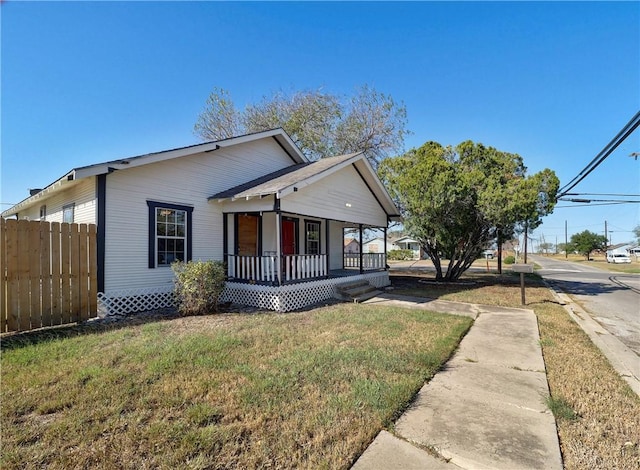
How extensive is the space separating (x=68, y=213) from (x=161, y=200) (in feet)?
10.0

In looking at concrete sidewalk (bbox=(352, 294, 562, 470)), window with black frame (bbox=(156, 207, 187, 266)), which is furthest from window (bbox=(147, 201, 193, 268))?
concrete sidewalk (bbox=(352, 294, 562, 470))

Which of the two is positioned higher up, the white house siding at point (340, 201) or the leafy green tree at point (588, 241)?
the white house siding at point (340, 201)

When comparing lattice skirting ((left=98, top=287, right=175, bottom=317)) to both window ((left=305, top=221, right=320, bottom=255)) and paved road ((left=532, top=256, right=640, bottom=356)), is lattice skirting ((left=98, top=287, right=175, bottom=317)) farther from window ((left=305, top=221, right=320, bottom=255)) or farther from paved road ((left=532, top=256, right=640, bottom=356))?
paved road ((left=532, top=256, right=640, bottom=356))

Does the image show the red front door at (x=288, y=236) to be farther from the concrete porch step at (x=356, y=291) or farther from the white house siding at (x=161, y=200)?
the concrete porch step at (x=356, y=291)

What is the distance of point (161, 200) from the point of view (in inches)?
372

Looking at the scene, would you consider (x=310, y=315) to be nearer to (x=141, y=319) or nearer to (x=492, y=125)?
(x=141, y=319)

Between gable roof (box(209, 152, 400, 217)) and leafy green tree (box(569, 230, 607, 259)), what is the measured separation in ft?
253

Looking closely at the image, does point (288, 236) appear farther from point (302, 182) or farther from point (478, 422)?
point (478, 422)

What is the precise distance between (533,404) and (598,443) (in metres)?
0.78

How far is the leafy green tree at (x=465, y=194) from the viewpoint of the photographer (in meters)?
13.8

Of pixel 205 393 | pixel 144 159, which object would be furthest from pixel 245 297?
pixel 205 393

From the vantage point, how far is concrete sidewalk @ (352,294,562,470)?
2.75m

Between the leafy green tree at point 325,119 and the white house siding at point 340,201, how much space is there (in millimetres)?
9258

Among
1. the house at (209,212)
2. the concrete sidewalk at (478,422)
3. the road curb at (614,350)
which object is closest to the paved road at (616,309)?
the road curb at (614,350)
